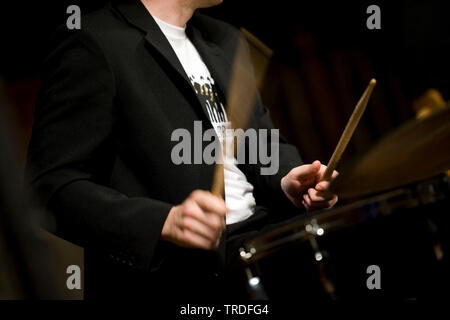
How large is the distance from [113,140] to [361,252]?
0.56 metres

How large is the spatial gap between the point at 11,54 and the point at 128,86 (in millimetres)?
1452

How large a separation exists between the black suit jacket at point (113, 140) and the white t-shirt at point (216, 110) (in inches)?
3.2

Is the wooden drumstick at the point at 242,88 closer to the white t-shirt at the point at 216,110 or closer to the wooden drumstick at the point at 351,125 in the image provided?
the white t-shirt at the point at 216,110

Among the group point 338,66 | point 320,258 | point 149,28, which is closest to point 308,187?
point 320,258

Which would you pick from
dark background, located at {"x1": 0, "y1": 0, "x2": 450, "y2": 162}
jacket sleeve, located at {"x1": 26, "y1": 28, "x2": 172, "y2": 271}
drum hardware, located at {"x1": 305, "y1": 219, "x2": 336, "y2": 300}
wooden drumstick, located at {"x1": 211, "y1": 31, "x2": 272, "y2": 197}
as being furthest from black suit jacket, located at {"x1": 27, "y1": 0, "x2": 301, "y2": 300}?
dark background, located at {"x1": 0, "y1": 0, "x2": 450, "y2": 162}

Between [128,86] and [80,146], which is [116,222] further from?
[128,86]

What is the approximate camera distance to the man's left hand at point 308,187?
1.06 m

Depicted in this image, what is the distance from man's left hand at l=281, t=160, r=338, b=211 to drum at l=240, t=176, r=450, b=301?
0.12m

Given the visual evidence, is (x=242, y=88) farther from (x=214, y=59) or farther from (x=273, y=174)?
(x=273, y=174)

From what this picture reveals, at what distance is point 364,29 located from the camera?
2791 mm

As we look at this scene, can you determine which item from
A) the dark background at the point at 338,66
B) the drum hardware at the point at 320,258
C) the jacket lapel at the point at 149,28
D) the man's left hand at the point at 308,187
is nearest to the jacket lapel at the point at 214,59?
the jacket lapel at the point at 149,28

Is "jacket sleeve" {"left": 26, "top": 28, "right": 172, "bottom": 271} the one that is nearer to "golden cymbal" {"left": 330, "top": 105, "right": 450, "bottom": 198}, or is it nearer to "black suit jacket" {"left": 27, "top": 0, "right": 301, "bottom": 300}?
"black suit jacket" {"left": 27, "top": 0, "right": 301, "bottom": 300}

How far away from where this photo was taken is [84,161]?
3.04ft

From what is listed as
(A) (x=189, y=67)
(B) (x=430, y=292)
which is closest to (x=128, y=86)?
(A) (x=189, y=67)
